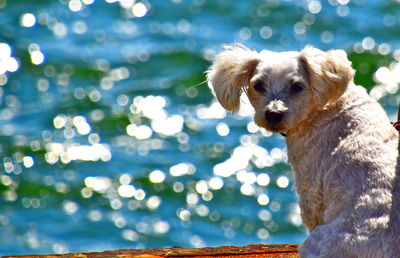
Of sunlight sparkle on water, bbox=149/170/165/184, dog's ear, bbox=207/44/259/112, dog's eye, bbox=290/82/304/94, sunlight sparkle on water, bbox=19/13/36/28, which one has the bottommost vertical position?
dog's eye, bbox=290/82/304/94

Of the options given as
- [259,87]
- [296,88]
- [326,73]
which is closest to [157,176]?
[259,87]

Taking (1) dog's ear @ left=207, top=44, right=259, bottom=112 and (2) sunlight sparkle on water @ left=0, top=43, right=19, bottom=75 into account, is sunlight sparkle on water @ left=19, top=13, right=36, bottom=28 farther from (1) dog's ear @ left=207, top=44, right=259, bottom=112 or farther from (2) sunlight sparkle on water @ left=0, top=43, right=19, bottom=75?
(1) dog's ear @ left=207, top=44, right=259, bottom=112

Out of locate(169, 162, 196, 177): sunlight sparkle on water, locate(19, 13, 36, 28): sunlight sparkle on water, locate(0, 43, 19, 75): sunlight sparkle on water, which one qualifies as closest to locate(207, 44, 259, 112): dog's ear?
locate(169, 162, 196, 177): sunlight sparkle on water

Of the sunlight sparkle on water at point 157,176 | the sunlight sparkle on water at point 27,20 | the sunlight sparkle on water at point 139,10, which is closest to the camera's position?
the sunlight sparkle on water at point 157,176

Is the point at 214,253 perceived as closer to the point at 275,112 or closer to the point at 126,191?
the point at 275,112

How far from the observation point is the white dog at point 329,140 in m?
4.37

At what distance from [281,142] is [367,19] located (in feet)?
20.3

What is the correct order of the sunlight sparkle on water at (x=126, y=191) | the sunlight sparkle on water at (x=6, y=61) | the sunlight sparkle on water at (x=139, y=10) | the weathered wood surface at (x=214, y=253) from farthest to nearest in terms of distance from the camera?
the sunlight sparkle on water at (x=139, y=10) → the sunlight sparkle on water at (x=6, y=61) → the sunlight sparkle on water at (x=126, y=191) → the weathered wood surface at (x=214, y=253)

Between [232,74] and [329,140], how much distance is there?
765 mm

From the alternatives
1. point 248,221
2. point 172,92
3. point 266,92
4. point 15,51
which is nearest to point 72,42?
point 15,51

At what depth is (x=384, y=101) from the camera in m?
14.2

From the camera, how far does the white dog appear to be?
14.3 feet

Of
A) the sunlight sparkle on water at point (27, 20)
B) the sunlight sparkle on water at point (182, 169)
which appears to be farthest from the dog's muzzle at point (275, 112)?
the sunlight sparkle on water at point (27, 20)

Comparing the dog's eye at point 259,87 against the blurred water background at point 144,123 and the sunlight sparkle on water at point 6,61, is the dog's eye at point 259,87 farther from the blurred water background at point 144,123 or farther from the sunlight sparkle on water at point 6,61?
the sunlight sparkle on water at point 6,61
